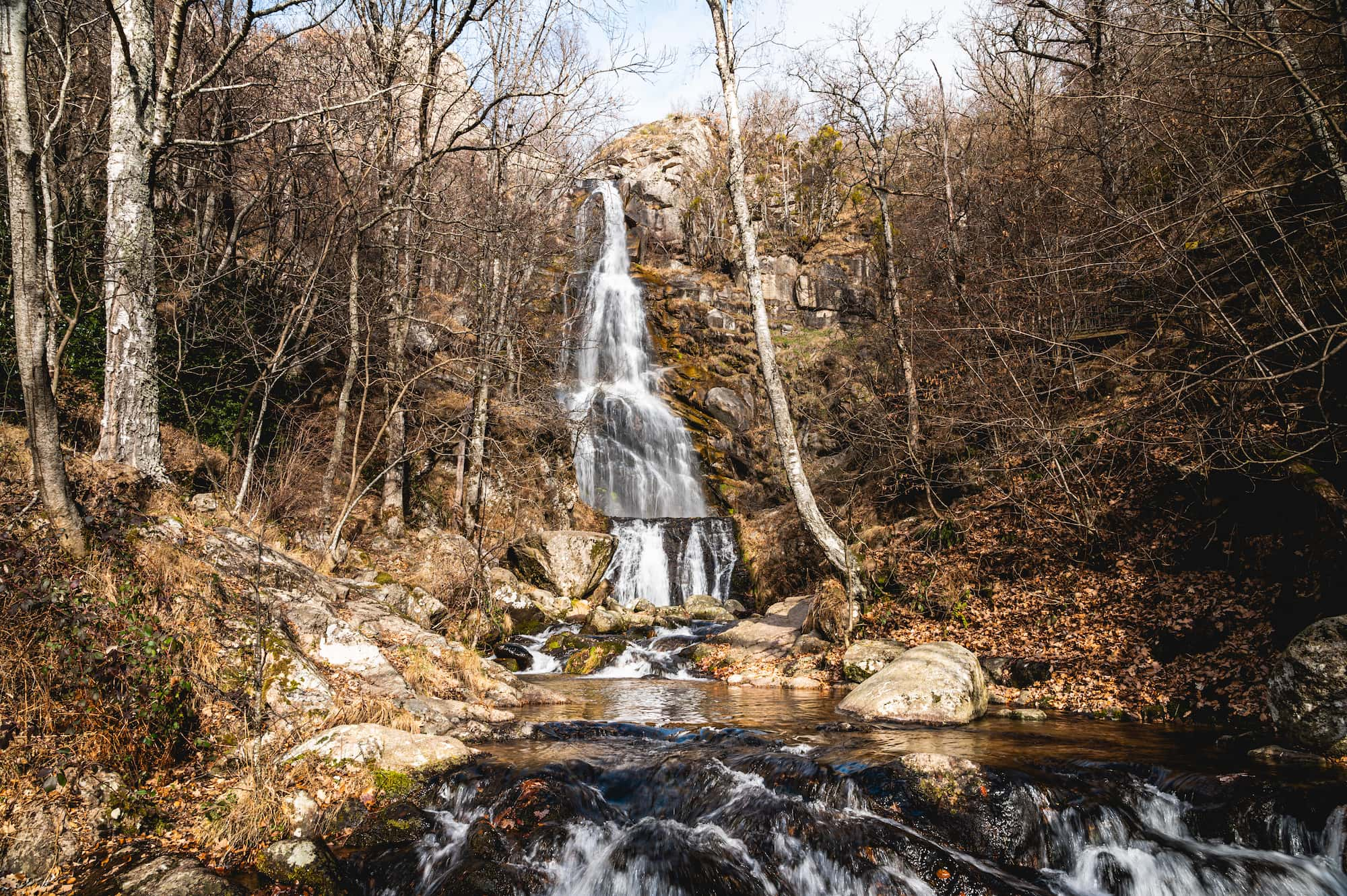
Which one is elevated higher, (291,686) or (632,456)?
(632,456)

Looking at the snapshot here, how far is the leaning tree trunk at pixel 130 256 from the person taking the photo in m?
7.02

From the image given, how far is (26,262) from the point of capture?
482 centimetres

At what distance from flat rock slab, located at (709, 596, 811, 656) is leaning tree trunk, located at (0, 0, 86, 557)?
351 inches

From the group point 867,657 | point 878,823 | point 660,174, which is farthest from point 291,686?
point 660,174

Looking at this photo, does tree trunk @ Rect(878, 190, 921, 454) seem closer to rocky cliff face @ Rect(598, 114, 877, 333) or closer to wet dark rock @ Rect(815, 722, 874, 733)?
wet dark rock @ Rect(815, 722, 874, 733)

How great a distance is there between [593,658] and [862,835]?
7.03 meters

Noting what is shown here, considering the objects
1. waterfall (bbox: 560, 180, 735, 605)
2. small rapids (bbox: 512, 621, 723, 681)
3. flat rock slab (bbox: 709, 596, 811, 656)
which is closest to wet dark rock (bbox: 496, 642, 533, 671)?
small rapids (bbox: 512, 621, 723, 681)

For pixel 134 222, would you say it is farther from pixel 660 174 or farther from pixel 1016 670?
pixel 660 174

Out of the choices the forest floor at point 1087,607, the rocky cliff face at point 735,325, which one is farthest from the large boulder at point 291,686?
the rocky cliff face at point 735,325

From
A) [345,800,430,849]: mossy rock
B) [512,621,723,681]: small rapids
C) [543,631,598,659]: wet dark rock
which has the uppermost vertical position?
[345,800,430,849]: mossy rock

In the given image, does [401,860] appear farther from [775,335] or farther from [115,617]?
[775,335]

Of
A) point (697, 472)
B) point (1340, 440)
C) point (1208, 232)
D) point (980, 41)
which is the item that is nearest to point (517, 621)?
point (697, 472)

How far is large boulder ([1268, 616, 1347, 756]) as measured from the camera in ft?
16.3

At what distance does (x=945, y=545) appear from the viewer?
10258mm
